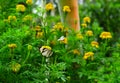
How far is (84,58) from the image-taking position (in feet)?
9.04

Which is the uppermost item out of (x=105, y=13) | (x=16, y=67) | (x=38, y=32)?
(x=38, y=32)

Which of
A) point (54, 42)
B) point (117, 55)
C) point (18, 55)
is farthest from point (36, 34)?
point (117, 55)

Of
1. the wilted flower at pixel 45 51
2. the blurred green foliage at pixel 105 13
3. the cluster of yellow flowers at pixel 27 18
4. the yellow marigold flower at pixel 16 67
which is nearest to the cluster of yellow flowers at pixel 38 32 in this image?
the cluster of yellow flowers at pixel 27 18

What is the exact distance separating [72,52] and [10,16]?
0.60m

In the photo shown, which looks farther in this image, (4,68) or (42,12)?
(42,12)

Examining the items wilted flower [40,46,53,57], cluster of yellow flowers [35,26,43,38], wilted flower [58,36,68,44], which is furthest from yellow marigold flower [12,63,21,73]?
wilted flower [58,36,68,44]

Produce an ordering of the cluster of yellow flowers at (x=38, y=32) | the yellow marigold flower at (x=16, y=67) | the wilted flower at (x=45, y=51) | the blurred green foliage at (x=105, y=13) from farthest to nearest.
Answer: the blurred green foliage at (x=105, y=13) → the cluster of yellow flowers at (x=38, y=32) → the wilted flower at (x=45, y=51) → the yellow marigold flower at (x=16, y=67)

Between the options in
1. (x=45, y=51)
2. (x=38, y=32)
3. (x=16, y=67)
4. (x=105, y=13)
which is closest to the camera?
(x=16, y=67)

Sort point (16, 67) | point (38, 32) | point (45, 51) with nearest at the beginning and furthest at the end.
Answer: point (16, 67), point (45, 51), point (38, 32)

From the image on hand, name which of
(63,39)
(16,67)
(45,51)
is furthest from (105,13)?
(16,67)

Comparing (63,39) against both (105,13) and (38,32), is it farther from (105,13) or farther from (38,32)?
(105,13)

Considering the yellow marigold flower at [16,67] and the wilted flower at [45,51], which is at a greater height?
the wilted flower at [45,51]

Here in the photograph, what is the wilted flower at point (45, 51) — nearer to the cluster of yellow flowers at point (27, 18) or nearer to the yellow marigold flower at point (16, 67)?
the yellow marigold flower at point (16, 67)

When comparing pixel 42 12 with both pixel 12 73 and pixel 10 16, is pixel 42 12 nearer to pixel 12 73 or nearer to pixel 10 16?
pixel 10 16
